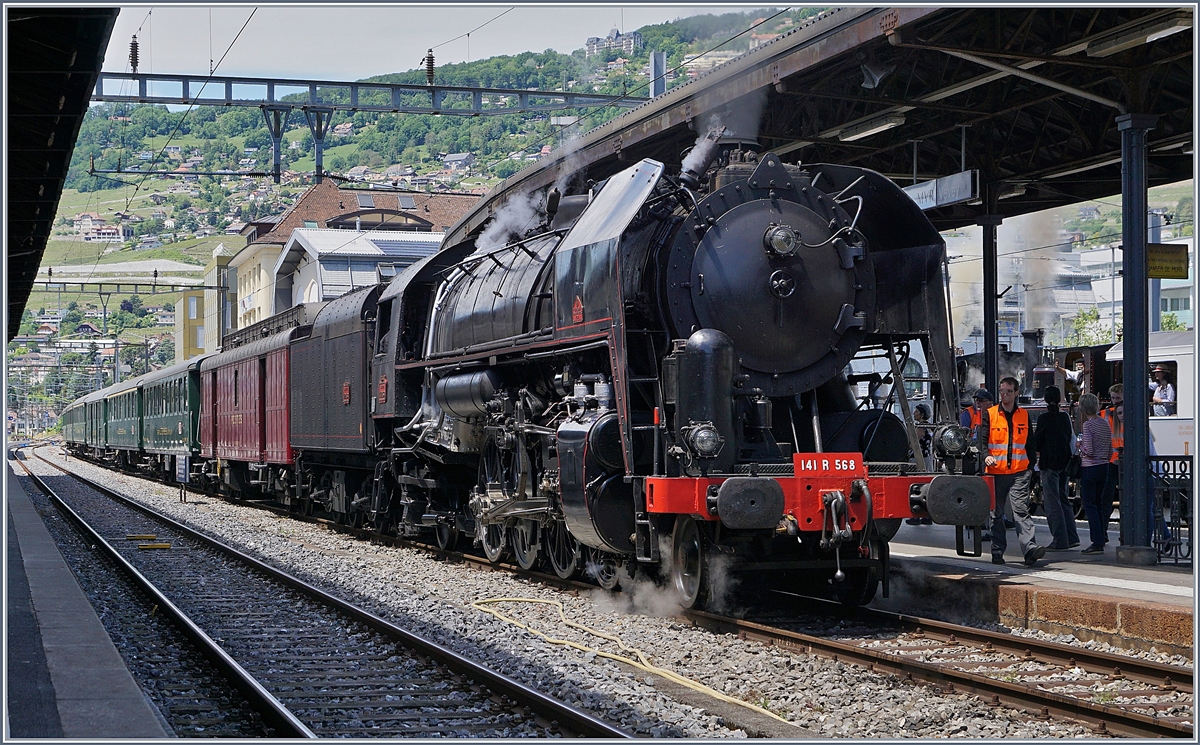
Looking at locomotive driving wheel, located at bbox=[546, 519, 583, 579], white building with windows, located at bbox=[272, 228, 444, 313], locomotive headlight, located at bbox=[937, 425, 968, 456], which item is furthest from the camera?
white building with windows, located at bbox=[272, 228, 444, 313]

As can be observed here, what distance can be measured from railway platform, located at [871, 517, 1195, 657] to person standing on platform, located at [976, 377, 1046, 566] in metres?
0.50

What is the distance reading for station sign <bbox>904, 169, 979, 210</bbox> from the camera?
12.0 metres

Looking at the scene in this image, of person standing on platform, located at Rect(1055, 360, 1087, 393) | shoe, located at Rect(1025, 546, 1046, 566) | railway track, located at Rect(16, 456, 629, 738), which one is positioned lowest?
railway track, located at Rect(16, 456, 629, 738)

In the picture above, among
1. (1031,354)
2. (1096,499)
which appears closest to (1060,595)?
(1096,499)

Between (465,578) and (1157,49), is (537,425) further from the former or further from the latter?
(1157,49)

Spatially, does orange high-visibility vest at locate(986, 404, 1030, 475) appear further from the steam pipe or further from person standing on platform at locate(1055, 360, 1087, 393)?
person standing on platform at locate(1055, 360, 1087, 393)

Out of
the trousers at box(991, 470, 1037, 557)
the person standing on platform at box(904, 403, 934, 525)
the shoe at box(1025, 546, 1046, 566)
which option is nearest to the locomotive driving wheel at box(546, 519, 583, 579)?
the person standing on platform at box(904, 403, 934, 525)

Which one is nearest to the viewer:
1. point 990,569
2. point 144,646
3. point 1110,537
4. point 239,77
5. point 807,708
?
point 807,708

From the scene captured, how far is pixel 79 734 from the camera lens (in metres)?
5.43

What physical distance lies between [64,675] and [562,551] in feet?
17.3

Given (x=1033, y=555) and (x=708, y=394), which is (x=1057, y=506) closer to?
(x=1033, y=555)

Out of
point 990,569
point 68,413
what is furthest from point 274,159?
point 68,413

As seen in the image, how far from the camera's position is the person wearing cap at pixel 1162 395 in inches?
675

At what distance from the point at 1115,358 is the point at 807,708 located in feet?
50.0
